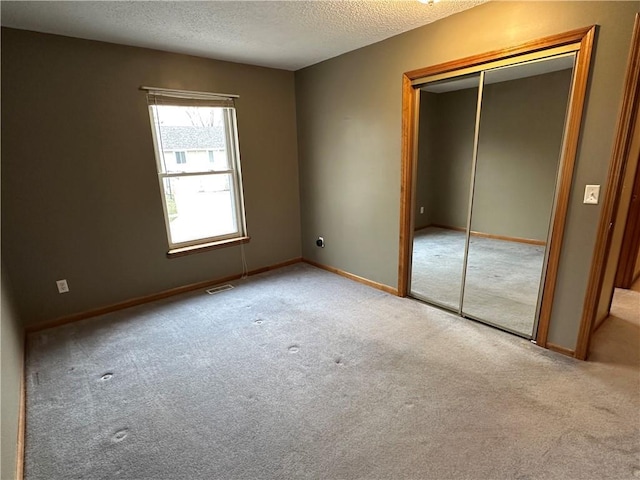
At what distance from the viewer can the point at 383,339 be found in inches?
97.9

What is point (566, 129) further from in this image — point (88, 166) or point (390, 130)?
point (88, 166)

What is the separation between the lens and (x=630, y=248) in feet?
10.7

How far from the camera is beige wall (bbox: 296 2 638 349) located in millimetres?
1865

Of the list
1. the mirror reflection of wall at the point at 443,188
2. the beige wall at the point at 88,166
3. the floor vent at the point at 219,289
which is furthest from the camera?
the floor vent at the point at 219,289

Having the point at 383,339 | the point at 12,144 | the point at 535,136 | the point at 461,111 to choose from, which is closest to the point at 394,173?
the point at 461,111

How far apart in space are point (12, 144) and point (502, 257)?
419 centimetres

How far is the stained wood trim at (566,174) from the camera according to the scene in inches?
73.8

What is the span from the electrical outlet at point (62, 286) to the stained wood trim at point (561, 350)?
3.88 metres

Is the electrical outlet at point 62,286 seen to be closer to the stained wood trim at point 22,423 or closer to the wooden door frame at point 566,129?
the stained wood trim at point 22,423

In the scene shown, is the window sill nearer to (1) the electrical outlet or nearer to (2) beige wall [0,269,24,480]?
(1) the electrical outlet

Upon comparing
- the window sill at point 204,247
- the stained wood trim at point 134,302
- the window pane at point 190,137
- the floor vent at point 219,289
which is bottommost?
the floor vent at point 219,289

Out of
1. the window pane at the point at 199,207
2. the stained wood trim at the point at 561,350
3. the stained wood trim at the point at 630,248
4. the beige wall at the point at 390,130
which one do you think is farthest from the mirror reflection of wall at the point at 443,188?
the window pane at the point at 199,207

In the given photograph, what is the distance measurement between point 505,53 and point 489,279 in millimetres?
2006

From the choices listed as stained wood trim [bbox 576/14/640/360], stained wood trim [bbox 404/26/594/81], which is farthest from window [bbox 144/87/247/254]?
stained wood trim [bbox 576/14/640/360]
